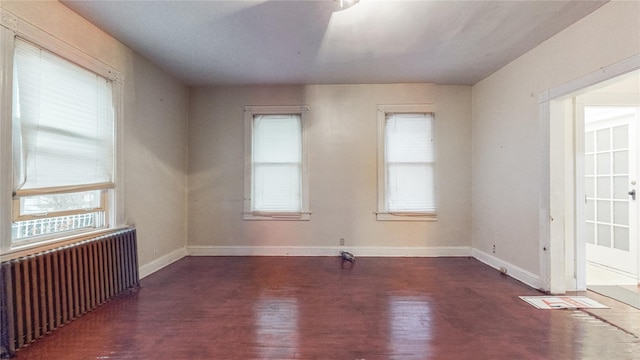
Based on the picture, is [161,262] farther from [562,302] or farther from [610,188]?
[610,188]

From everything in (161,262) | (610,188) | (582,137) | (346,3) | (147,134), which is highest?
(346,3)

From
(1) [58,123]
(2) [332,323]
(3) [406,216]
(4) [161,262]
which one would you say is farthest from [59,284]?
(3) [406,216]

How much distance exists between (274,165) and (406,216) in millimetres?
2364

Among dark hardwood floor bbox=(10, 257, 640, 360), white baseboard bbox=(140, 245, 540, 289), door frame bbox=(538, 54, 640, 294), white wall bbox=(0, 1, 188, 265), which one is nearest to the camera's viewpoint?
dark hardwood floor bbox=(10, 257, 640, 360)

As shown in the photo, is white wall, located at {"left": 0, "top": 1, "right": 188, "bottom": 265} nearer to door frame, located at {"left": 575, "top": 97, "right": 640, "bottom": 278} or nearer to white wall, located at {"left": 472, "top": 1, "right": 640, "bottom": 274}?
white wall, located at {"left": 472, "top": 1, "right": 640, "bottom": 274}

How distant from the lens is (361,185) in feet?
15.9

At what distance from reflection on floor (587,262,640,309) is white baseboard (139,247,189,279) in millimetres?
5387

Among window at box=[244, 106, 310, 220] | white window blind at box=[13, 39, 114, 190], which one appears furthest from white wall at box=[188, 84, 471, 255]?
white window blind at box=[13, 39, 114, 190]

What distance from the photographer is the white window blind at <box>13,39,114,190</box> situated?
7.40ft

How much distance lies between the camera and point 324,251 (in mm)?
4820

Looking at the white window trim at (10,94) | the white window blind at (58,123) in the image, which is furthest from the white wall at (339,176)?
the white window trim at (10,94)

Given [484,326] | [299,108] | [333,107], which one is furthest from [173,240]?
[484,326]

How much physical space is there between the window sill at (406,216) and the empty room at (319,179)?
0.20 feet

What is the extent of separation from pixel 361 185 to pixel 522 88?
2.54m
